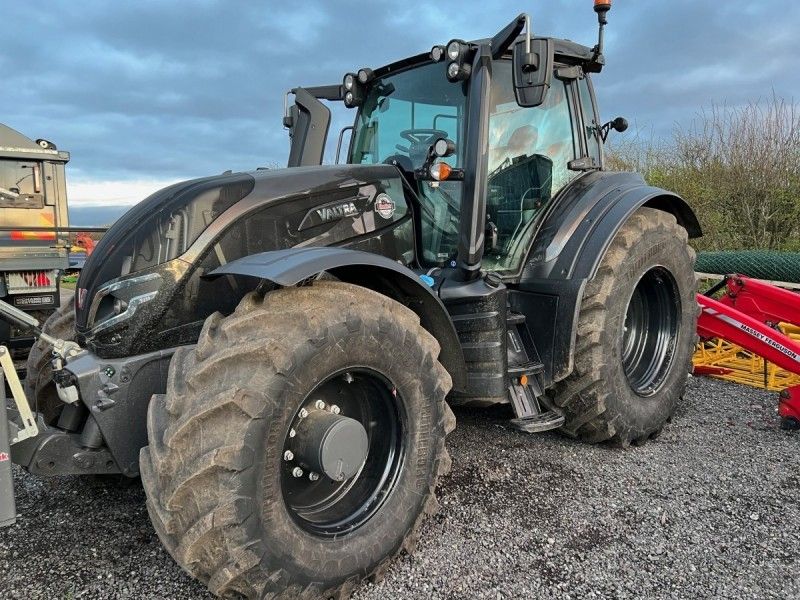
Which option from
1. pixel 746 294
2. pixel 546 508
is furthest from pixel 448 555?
pixel 746 294

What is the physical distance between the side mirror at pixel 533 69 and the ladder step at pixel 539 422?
1.56 m

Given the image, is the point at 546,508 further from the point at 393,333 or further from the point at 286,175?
the point at 286,175

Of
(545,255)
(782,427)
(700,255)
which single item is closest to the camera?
(545,255)

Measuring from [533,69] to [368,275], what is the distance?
1.15 meters

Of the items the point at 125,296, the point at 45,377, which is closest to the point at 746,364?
the point at 125,296

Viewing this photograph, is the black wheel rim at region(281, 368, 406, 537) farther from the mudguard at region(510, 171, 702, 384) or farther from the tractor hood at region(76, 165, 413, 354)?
the mudguard at region(510, 171, 702, 384)

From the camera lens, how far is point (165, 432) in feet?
6.65

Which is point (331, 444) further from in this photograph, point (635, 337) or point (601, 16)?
point (601, 16)

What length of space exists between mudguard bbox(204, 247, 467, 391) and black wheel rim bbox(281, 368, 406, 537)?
41 centimetres

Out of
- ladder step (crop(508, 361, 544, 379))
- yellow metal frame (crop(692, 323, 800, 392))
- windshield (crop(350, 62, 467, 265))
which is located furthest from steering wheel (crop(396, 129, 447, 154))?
yellow metal frame (crop(692, 323, 800, 392))

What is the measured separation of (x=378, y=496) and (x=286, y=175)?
1.47 metres

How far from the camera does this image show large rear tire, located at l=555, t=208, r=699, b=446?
11.4 feet

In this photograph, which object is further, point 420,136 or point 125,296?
point 420,136

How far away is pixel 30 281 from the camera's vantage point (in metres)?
6.60
